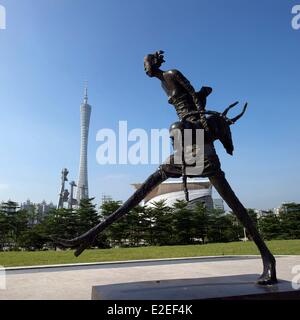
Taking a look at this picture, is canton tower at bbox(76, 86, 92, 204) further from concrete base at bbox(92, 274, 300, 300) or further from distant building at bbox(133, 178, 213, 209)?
concrete base at bbox(92, 274, 300, 300)

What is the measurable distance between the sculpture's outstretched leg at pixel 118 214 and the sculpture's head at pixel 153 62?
1663mm

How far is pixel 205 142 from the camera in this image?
542 cm

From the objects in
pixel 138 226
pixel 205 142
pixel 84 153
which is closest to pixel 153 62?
pixel 205 142

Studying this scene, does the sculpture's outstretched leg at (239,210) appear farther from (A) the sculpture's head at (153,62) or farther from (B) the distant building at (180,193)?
(B) the distant building at (180,193)

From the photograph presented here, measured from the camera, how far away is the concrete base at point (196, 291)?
4484mm

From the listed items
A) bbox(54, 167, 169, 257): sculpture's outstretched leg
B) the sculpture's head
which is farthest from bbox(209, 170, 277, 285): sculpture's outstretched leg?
the sculpture's head

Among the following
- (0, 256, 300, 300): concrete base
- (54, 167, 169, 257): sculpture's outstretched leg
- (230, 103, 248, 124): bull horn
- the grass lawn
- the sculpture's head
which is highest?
the sculpture's head

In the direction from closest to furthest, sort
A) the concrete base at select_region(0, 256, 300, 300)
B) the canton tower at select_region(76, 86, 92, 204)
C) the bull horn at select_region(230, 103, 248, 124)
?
the concrete base at select_region(0, 256, 300, 300), the bull horn at select_region(230, 103, 248, 124), the canton tower at select_region(76, 86, 92, 204)

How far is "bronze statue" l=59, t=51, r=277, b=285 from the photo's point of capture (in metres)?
5.16

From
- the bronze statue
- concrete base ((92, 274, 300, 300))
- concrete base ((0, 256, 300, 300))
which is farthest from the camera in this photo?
the bronze statue

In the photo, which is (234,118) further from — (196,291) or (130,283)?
(130,283)

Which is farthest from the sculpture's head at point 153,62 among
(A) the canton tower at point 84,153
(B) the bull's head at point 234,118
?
(A) the canton tower at point 84,153

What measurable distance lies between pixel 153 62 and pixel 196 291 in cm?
358

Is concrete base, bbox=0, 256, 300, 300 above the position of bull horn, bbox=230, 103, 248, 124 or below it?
below
